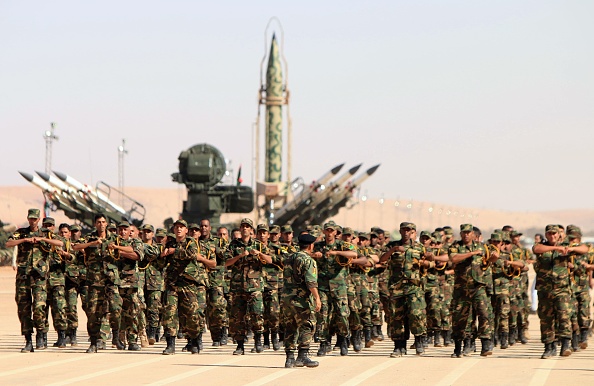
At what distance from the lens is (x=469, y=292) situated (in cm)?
1588

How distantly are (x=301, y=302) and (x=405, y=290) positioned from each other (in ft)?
7.38

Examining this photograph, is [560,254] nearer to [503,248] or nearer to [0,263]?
[503,248]

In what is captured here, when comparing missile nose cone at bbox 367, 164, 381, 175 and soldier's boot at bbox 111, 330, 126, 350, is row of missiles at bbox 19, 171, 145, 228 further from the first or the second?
soldier's boot at bbox 111, 330, 126, 350

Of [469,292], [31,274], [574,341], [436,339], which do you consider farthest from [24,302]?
[574,341]

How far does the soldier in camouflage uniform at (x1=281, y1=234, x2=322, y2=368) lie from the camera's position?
13.9 meters

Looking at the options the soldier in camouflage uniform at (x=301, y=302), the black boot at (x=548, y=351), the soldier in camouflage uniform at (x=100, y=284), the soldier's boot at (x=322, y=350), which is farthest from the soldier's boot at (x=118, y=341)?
the black boot at (x=548, y=351)

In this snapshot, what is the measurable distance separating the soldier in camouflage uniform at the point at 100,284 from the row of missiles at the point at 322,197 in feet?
99.3

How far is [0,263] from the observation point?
47.6 metres

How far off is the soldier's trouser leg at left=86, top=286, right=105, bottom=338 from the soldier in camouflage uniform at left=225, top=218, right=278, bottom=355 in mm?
1670

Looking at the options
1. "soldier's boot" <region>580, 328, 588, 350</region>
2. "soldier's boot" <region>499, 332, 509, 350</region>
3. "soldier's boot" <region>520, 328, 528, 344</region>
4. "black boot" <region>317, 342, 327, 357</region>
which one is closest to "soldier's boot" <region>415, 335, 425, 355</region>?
"black boot" <region>317, 342, 327, 357</region>

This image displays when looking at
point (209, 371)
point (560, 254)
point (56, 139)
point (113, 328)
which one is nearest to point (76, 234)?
point (113, 328)

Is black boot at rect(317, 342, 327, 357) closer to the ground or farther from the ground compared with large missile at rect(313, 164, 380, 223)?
closer to the ground

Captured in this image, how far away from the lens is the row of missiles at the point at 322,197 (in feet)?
152

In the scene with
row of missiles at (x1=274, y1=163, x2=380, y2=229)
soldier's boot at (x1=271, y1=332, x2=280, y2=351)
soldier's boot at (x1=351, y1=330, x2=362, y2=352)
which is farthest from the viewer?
row of missiles at (x1=274, y1=163, x2=380, y2=229)
